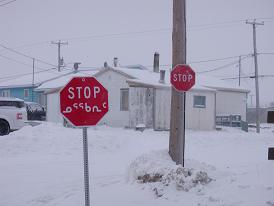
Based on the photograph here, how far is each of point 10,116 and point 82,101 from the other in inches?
551

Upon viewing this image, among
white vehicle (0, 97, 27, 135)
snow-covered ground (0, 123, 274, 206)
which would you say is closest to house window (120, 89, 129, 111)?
snow-covered ground (0, 123, 274, 206)

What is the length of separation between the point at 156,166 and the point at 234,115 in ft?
102

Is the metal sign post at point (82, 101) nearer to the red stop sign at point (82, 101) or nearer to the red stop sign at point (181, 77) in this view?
the red stop sign at point (82, 101)

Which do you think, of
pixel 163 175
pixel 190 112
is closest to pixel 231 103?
pixel 190 112

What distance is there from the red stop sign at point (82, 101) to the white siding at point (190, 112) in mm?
19565

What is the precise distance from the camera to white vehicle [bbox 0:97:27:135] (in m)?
18.8

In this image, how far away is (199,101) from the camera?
28.0 m

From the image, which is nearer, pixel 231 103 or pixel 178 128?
pixel 178 128

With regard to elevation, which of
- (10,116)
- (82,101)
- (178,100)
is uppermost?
(178,100)

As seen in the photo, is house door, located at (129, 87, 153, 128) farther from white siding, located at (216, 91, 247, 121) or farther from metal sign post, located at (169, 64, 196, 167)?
metal sign post, located at (169, 64, 196, 167)

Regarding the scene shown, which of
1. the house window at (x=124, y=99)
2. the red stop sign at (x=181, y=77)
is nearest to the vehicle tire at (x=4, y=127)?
the house window at (x=124, y=99)

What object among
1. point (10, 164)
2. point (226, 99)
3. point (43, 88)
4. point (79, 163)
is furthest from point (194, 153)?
point (43, 88)

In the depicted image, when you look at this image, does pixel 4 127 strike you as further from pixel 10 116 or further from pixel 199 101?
pixel 199 101

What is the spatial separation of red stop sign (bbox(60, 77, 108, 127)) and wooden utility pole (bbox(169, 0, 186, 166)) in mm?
4185
